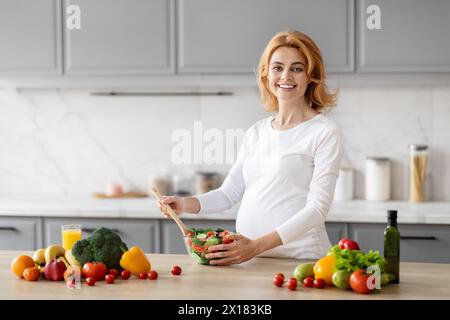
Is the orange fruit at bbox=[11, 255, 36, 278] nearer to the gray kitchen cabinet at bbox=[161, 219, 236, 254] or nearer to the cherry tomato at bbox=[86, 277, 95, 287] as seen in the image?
the cherry tomato at bbox=[86, 277, 95, 287]

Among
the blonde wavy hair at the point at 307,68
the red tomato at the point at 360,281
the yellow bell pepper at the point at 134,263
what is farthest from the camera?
the blonde wavy hair at the point at 307,68

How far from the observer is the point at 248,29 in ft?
12.9

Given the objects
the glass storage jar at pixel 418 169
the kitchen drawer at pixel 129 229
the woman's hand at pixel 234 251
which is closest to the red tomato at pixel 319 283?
the woman's hand at pixel 234 251

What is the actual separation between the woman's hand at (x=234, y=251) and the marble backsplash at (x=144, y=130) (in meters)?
2.04

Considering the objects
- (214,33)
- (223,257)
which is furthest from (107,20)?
(223,257)

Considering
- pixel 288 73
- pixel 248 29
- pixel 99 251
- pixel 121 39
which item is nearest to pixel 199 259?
pixel 99 251

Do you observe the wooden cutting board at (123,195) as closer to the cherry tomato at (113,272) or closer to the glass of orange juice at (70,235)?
the glass of orange juice at (70,235)

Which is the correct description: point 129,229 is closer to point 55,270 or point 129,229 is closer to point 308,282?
point 55,270

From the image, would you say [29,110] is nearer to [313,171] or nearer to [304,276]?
[313,171]

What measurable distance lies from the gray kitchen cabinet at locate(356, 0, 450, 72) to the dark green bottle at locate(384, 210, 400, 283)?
6.31 ft

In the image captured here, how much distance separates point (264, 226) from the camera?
8.71ft

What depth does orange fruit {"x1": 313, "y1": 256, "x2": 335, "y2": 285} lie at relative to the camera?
6.65 feet

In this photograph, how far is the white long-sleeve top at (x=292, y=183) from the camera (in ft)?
8.16
